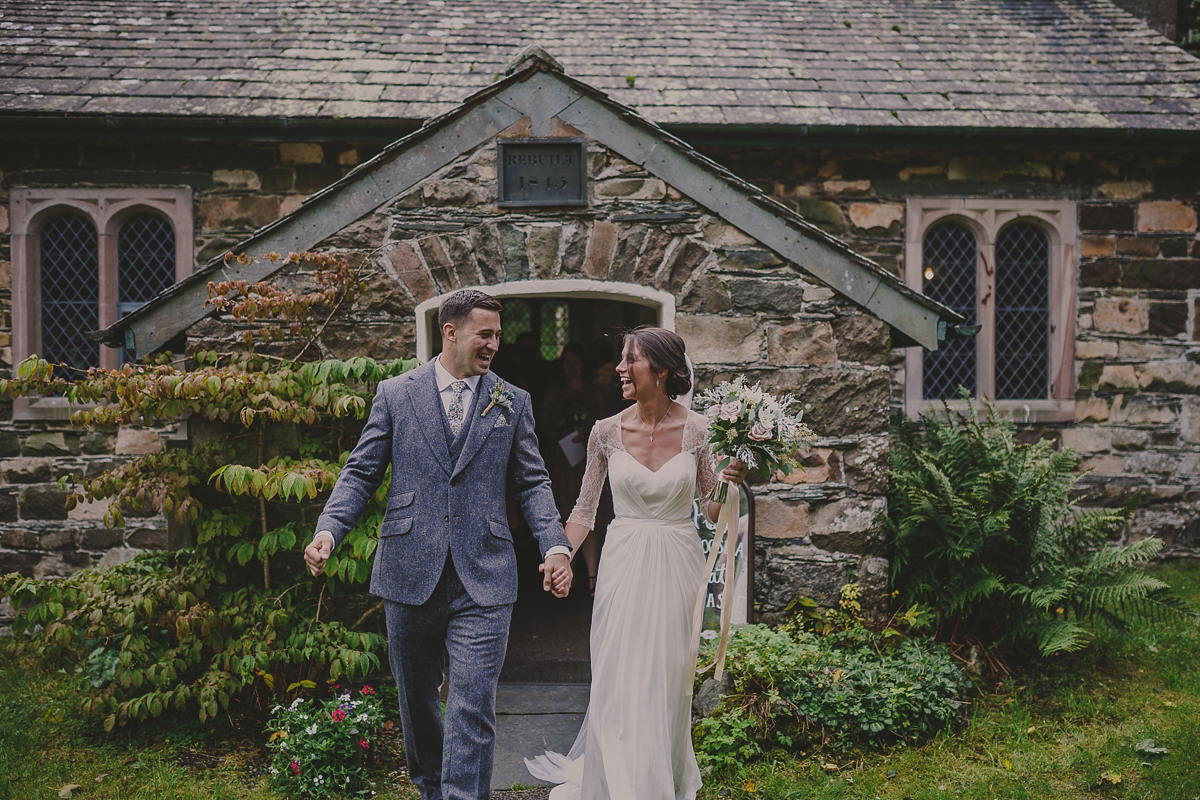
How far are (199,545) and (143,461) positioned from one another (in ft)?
1.89

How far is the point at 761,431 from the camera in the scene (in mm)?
3395

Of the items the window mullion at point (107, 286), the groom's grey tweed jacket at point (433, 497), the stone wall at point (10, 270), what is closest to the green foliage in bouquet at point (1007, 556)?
the groom's grey tweed jacket at point (433, 497)

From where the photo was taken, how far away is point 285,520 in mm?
4902

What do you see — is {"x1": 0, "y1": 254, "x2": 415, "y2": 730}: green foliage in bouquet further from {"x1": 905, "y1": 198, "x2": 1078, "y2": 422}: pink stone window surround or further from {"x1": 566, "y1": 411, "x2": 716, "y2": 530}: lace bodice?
{"x1": 905, "y1": 198, "x2": 1078, "y2": 422}: pink stone window surround

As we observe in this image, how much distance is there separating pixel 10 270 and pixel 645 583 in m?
6.91

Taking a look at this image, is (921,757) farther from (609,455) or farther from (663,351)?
(663,351)

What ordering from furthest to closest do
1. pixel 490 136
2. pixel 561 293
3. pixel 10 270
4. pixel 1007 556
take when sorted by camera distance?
pixel 10 270 → pixel 1007 556 → pixel 561 293 → pixel 490 136

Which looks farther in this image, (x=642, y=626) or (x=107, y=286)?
(x=107, y=286)

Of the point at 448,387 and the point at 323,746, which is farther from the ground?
the point at 448,387

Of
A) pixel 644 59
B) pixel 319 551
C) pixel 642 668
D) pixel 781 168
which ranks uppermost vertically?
pixel 644 59

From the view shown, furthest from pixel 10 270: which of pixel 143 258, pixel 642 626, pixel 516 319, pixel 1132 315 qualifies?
pixel 1132 315

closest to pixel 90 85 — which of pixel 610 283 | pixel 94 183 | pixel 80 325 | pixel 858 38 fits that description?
pixel 94 183

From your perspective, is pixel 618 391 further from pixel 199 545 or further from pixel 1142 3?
pixel 1142 3

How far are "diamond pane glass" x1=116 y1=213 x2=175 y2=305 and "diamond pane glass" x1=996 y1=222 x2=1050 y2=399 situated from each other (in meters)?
8.01
